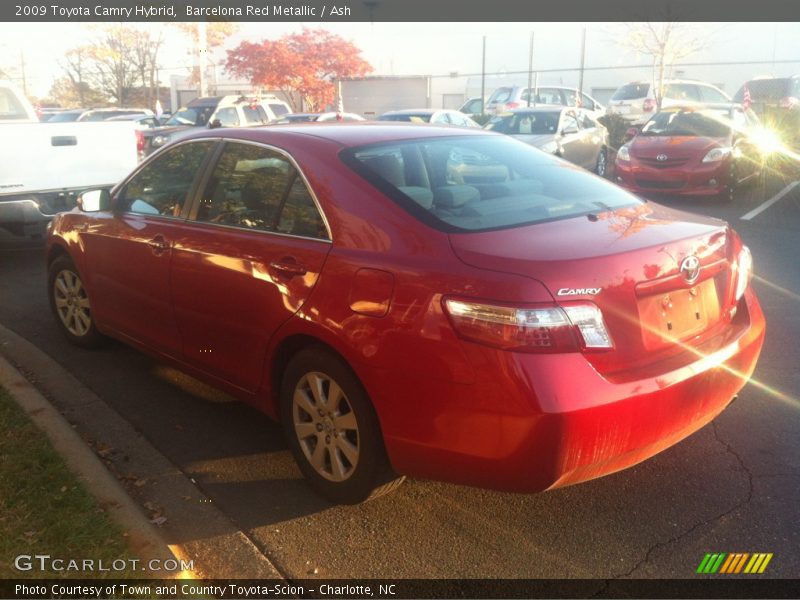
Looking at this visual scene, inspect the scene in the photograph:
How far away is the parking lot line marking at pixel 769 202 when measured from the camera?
452 inches

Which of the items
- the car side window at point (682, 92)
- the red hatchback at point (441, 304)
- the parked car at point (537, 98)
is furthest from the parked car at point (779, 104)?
the red hatchback at point (441, 304)

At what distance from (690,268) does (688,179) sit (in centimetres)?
992

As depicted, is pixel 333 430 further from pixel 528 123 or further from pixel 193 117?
pixel 193 117

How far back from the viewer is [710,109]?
14.4 m

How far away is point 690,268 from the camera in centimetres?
331

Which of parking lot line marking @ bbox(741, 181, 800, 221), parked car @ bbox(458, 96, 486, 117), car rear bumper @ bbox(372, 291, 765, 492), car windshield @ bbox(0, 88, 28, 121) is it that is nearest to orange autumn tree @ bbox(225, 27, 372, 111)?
parked car @ bbox(458, 96, 486, 117)

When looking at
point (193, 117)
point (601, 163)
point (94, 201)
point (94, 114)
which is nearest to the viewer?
point (94, 201)

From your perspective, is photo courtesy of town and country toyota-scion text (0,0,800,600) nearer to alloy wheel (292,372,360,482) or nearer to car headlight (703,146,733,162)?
alloy wheel (292,372,360,482)

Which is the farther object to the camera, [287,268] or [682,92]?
[682,92]

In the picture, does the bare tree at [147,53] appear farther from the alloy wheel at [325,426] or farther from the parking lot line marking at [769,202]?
the alloy wheel at [325,426]

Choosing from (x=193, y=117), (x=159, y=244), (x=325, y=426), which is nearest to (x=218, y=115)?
(x=193, y=117)

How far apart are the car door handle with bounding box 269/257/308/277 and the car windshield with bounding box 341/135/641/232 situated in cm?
49

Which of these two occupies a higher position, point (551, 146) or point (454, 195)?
point (454, 195)

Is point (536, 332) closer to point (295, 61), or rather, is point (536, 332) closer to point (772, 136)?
point (772, 136)
